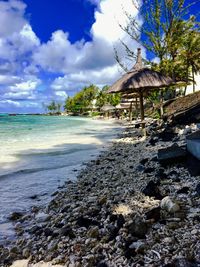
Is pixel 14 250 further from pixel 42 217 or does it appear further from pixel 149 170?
pixel 149 170

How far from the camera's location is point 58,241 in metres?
3.05

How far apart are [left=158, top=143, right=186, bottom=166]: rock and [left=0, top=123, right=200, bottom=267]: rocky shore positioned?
0.96ft

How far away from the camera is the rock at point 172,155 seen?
5344 millimetres

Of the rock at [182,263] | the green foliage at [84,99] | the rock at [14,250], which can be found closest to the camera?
the rock at [182,263]

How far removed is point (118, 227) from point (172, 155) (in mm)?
2697

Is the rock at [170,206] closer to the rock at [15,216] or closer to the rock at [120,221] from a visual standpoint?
the rock at [120,221]

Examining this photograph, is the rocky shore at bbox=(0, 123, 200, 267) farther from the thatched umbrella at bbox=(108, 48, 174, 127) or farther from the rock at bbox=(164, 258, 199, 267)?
the thatched umbrella at bbox=(108, 48, 174, 127)

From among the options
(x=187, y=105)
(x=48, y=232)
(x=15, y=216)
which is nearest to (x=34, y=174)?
(x=15, y=216)

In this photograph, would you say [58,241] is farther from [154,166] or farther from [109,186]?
[154,166]

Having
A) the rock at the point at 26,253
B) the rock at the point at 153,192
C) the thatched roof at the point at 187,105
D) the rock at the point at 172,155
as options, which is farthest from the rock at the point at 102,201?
the thatched roof at the point at 187,105

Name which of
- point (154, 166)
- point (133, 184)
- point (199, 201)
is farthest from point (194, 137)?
point (199, 201)

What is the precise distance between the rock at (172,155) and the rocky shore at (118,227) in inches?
11.5

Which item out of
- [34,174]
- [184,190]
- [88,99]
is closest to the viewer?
[184,190]

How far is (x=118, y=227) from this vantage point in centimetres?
306
